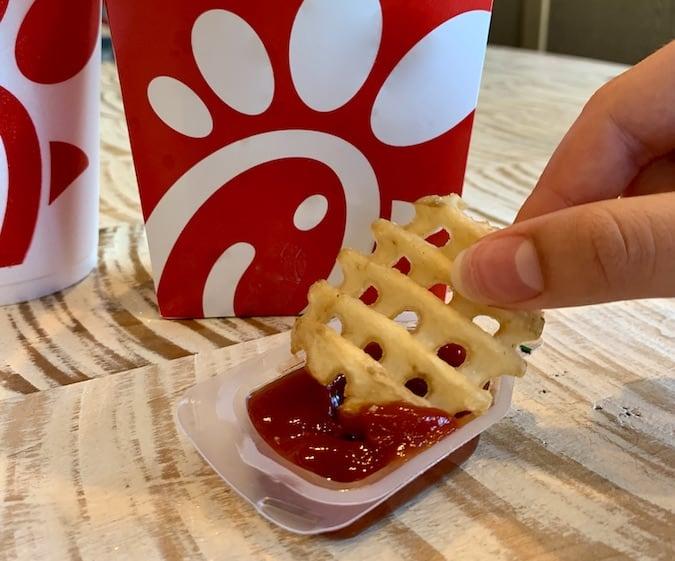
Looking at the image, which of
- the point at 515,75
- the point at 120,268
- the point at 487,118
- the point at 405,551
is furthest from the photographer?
the point at 515,75

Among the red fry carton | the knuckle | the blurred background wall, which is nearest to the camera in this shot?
the knuckle

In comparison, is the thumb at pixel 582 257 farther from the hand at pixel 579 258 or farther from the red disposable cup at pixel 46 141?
the red disposable cup at pixel 46 141

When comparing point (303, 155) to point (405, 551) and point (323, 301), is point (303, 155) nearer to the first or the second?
point (323, 301)

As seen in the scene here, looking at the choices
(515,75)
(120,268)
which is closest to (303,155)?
(120,268)

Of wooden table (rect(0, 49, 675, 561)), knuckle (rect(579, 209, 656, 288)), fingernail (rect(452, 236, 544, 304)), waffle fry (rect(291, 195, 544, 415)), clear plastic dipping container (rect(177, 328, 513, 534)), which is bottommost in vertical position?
wooden table (rect(0, 49, 675, 561))

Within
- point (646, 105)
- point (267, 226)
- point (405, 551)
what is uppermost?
point (646, 105)

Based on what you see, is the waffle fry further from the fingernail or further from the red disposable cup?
the red disposable cup

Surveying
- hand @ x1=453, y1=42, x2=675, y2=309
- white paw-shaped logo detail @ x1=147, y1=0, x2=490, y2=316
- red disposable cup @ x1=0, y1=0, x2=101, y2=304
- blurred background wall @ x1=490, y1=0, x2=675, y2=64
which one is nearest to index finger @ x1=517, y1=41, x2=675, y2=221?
white paw-shaped logo detail @ x1=147, y1=0, x2=490, y2=316
